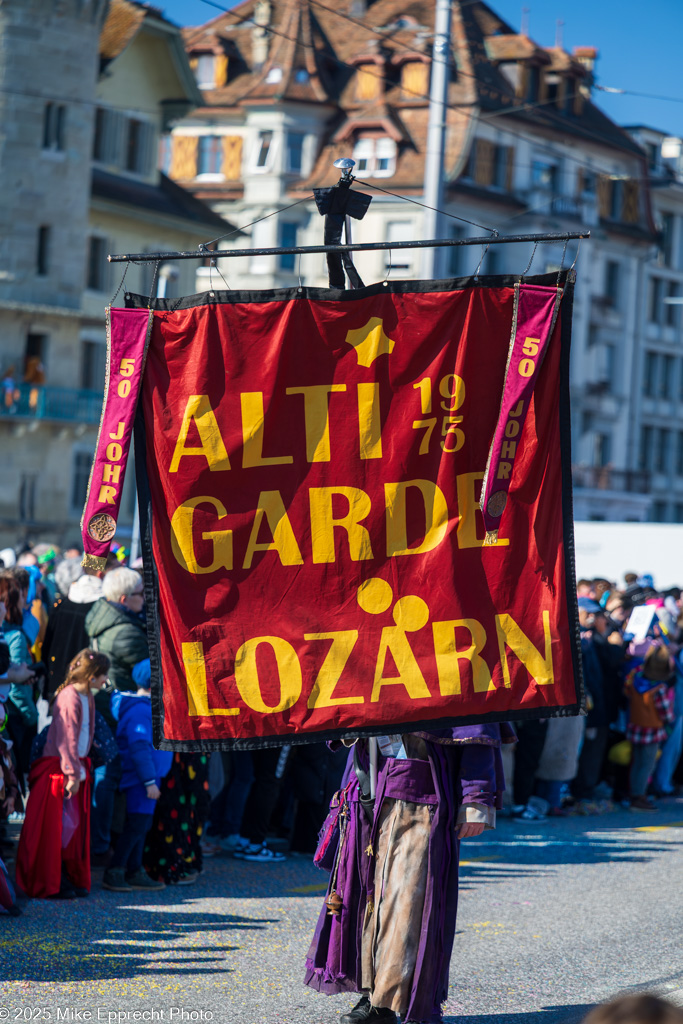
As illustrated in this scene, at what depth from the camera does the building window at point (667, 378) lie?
6347 cm

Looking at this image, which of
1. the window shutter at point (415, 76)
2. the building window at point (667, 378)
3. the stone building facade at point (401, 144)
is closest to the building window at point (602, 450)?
the stone building facade at point (401, 144)

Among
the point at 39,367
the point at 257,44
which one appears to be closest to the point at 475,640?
the point at 39,367

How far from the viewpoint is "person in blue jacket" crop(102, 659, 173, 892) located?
28.0ft

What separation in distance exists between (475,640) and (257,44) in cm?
5254

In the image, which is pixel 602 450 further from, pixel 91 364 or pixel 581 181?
pixel 91 364

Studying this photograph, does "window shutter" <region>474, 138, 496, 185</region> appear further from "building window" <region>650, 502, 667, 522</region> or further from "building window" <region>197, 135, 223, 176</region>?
"building window" <region>650, 502, 667, 522</region>

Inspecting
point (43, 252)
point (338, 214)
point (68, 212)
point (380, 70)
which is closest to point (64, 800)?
point (338, 214)

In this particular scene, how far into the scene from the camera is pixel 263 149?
174 ft

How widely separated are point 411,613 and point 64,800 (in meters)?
3.54

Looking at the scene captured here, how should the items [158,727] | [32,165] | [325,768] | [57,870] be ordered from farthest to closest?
[32,165] → [325,768] → [57,870] → [158,727]

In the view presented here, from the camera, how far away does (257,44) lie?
179 ft

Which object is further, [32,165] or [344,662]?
[32,165]

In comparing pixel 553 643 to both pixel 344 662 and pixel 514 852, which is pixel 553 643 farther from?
pixel 514 852

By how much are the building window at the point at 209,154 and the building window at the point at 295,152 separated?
2998 millimetres
